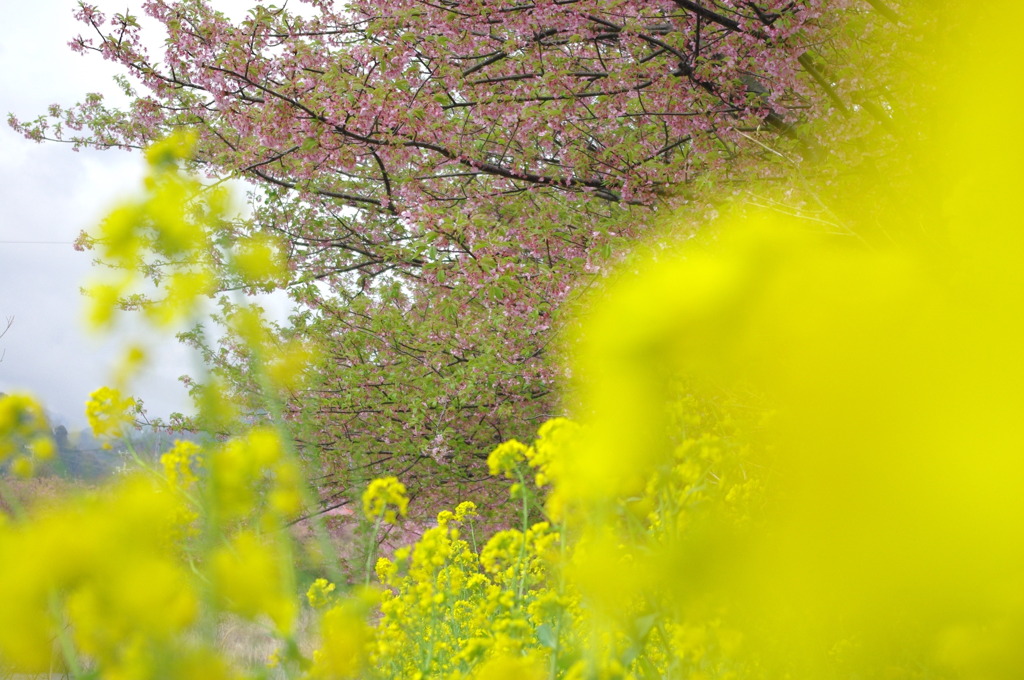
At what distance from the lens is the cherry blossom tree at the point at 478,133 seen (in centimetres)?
390

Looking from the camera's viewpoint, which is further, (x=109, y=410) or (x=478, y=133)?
(x=478, y=133)

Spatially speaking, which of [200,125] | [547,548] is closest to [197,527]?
[547,548]

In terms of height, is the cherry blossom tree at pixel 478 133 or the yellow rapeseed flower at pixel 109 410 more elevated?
the cherry blossom tree at pixel 478 133

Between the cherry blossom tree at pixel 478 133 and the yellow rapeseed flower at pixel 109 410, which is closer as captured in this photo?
the yellow rapeseed flower at pixel 109 410

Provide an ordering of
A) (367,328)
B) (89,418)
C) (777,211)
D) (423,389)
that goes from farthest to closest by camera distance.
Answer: (367,328), (423,389), (777,211), (89,418)

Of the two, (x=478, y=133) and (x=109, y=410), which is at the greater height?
(x=478, y=133)

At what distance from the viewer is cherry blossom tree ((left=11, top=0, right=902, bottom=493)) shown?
3.90 m

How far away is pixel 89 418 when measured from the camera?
1225 mm

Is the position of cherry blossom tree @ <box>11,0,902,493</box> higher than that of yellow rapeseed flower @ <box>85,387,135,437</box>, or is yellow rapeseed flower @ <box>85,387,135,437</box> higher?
cherry blossom tree @ <box>11,0,902,493</box>

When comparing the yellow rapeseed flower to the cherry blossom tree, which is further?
the cherry blossom tree

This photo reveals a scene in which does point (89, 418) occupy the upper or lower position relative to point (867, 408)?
upper

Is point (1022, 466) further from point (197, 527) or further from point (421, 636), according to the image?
point (421, 636)

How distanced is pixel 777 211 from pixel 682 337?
3.75 ft

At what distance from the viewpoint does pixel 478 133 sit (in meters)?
5.05
